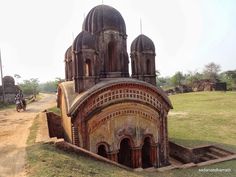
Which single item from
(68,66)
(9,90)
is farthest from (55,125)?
(9,90)

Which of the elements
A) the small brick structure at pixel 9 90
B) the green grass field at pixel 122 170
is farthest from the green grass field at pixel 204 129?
the small brick structure at pixel 9 90

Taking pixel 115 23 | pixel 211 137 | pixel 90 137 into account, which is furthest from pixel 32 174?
pixel 211 137

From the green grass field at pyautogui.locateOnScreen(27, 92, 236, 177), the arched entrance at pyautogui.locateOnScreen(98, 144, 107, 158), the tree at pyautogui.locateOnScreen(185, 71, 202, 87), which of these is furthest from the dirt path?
the tree at pyautogui.locateOnScreen(185, 71, 202, 87)

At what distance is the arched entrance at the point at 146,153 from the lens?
12.8 meters

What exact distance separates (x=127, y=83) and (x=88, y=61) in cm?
213

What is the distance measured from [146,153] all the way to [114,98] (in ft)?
12.1

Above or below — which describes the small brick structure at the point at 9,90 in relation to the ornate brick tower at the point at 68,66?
below

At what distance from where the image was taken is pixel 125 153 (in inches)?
492

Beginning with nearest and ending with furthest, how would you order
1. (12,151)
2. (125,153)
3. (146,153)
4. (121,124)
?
1. (12,151)
2. (121,124)
3. (125,153)
4. (146,153)

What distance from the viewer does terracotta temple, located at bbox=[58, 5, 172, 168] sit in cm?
1098

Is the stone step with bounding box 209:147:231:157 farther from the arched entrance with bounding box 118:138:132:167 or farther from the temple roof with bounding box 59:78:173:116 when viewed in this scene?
the temple roof with bounding box 59:78:173:116

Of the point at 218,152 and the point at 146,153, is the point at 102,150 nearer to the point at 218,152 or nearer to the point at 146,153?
the point at 146,153

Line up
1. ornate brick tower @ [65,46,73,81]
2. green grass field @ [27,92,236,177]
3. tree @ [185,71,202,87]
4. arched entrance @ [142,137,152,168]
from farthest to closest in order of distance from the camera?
tree @ [185,71,202,87] → ornate brick tower @ [65,46,73,81] → arched entrance @ [142,137,152,168] → green grass field @ [27,92,236,177]

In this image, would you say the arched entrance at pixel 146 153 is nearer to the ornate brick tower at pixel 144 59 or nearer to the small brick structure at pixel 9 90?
the ornate brick tower at pixel 144 59
